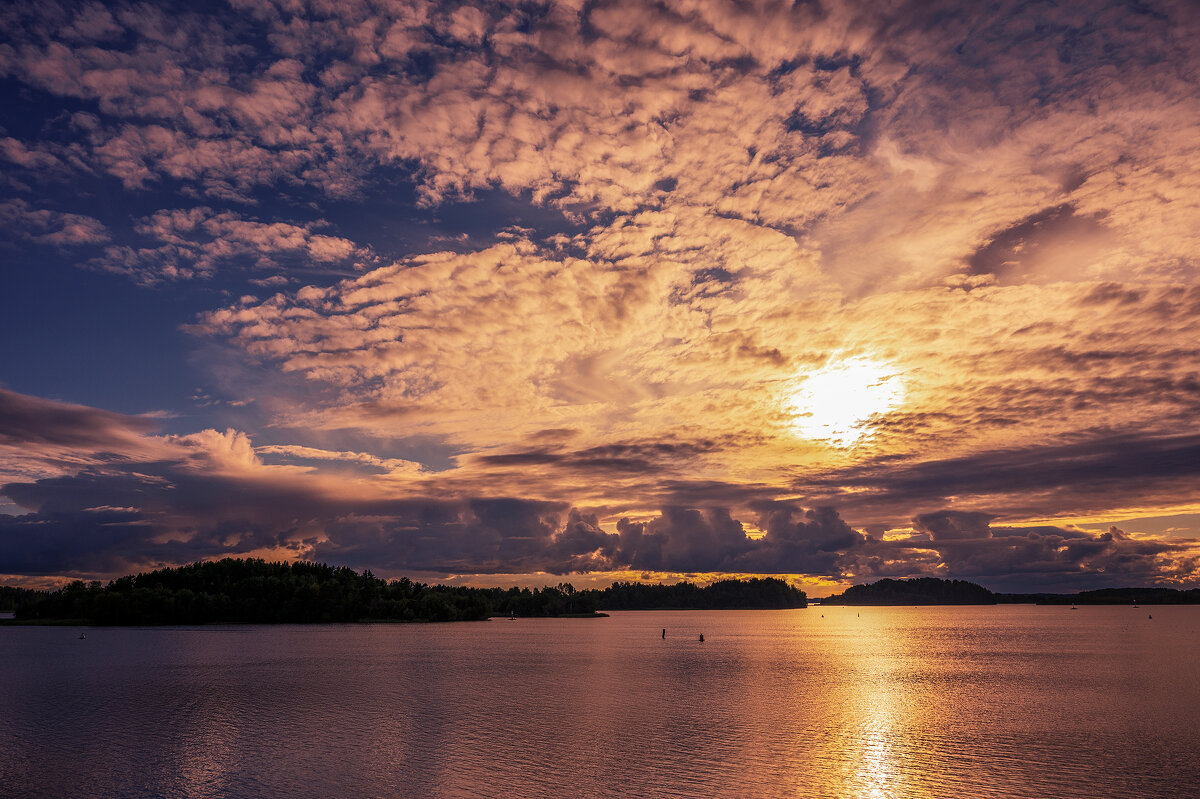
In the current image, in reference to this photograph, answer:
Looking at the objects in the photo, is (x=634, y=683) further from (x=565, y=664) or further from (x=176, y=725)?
(x=176, y=725)

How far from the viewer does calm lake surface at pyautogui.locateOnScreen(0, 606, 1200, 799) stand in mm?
46531

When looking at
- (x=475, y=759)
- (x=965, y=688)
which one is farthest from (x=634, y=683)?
(x=475, y=759)

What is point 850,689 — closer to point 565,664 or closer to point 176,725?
point 565,664

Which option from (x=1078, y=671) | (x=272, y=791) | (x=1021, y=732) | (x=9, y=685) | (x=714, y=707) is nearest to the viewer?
(x=272, y=791)

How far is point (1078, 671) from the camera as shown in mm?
118562

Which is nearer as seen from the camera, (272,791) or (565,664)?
(272,791)

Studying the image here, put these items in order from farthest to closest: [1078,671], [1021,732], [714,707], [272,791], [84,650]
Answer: [84,650] → [1078,671] → [714,707] → [1021,732] → [272,791]

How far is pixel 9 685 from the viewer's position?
9244cm

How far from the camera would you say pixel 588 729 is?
6444cm

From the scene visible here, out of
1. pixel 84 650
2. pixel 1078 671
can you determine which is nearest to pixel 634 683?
pixel 1078 671

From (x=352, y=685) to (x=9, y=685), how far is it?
41914mm

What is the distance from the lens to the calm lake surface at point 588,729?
4653 cm

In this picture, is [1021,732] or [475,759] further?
[1021,732]

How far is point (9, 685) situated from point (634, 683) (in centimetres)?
7815
